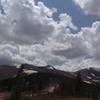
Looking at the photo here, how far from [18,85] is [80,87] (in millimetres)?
44603

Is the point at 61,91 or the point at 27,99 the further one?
the point at 61,91

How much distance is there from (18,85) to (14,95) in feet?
6.01

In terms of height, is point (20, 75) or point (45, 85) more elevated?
point (45, 85)

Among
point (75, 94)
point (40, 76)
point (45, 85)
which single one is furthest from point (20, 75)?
point (40, 76)

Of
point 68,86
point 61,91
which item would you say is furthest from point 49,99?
point 68,86

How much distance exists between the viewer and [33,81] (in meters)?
147

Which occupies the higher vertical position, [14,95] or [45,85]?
[45,85]

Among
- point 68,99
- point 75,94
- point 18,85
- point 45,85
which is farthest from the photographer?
point 45,85

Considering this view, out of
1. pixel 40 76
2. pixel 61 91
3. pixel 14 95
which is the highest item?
pixel 40 76

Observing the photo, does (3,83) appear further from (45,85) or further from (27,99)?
(27,99)

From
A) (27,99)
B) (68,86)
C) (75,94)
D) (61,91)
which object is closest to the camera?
(27,99)

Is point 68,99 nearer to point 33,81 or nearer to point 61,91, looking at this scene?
point 61,91

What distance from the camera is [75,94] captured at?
100m

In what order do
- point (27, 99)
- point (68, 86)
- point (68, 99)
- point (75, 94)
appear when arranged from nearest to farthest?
point (27, 99) → point (68, 99) → point (75, 94) → point (68, 86)
